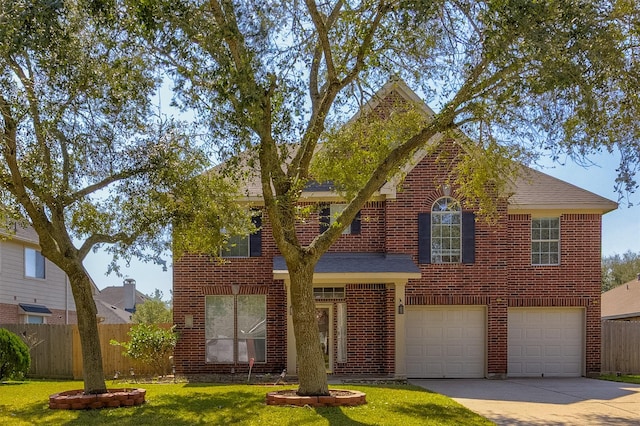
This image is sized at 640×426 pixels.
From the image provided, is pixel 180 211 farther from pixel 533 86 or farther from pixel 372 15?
pixel 533 86

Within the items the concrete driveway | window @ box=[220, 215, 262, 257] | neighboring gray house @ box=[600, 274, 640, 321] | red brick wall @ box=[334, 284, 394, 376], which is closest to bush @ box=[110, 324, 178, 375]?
window @ box=[220, 215, 262, 257]

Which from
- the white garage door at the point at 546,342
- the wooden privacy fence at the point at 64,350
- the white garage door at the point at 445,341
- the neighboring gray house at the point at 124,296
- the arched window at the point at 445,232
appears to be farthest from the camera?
the neighboring gray house at the point at 124,296

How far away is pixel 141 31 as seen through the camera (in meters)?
→ 10.8

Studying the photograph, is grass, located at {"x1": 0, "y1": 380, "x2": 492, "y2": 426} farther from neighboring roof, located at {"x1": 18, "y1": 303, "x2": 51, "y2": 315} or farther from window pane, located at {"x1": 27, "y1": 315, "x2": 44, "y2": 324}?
window pane, located at {"x1": 27, "y1": 315, "x2": 44, "y2": 324}

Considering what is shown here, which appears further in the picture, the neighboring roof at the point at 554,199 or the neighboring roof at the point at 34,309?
the neighboring roof at the point at 34,309

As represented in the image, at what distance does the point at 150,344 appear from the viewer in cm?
2064

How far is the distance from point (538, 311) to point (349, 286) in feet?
18.4

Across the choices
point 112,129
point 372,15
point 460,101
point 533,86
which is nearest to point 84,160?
point 112,129

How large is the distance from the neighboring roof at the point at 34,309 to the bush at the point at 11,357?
7511 millimetres

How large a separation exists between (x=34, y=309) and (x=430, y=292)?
1525 cm

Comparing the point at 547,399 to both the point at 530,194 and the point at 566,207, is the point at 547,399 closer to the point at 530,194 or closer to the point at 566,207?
the point at 566,207

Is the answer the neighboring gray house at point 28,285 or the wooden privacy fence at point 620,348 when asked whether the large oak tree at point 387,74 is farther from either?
the neighboring gray house at point 28,285

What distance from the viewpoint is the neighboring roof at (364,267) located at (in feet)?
62.9

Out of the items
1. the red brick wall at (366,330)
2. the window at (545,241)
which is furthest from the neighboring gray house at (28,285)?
the window at (545,241)
